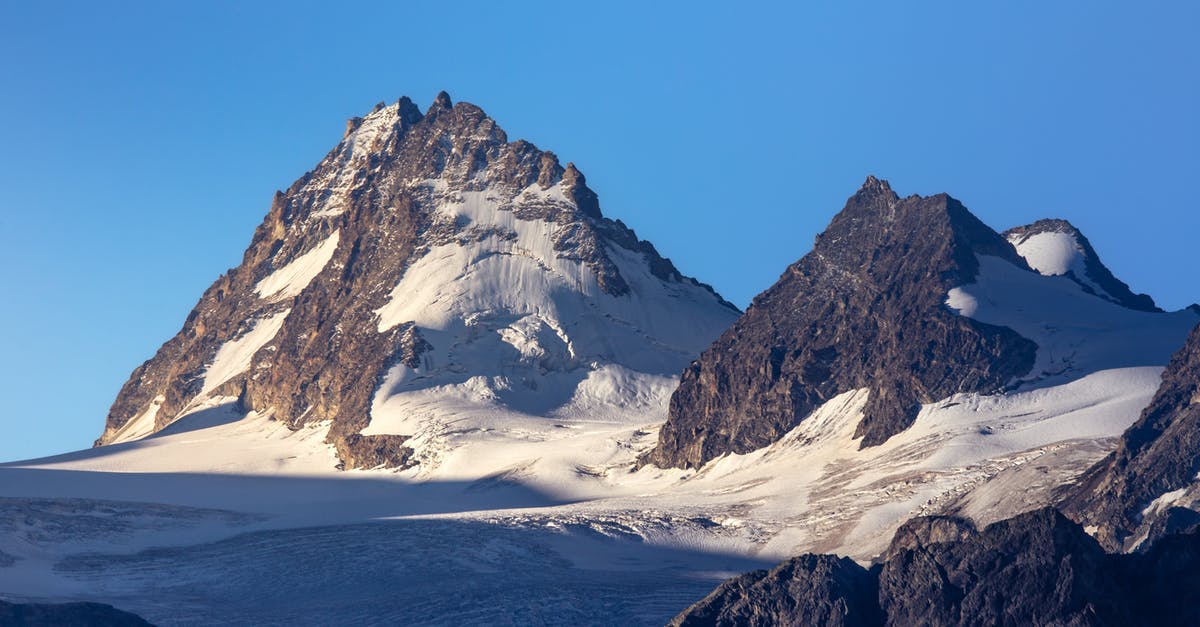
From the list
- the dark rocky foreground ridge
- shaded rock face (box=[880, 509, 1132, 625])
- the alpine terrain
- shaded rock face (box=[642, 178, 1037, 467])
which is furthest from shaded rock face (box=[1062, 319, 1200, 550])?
shaded rock face (box=[880, 509, 1132, 625])

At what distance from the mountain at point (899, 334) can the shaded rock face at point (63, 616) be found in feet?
268

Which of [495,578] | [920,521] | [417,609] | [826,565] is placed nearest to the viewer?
[826,565]

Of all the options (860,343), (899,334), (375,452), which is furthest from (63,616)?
(375,452)

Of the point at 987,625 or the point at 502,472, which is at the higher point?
the point at 502,472

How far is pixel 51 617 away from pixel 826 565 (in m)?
30.5

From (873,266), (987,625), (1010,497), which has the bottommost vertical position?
(987,625)

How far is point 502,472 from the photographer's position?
581 feet

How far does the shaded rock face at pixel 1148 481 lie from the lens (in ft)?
360

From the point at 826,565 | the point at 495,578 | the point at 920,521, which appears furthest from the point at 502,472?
the point at 826,565

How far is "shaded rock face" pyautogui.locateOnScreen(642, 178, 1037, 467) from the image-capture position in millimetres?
160750

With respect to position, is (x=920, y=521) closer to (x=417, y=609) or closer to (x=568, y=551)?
(x=417, y=609)

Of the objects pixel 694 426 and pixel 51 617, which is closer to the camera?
pixel 51 617

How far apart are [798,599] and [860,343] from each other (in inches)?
4141

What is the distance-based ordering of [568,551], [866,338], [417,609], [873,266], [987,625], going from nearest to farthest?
[987,625] < [417,609] < [568,551] < [866,338] < [873,266]
